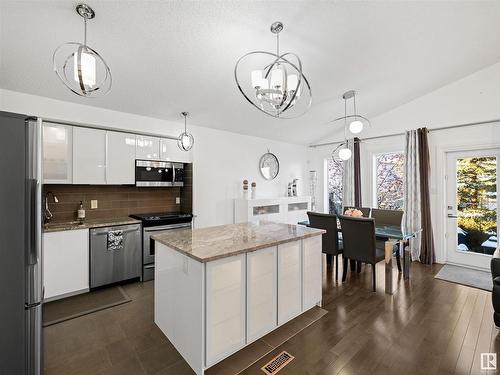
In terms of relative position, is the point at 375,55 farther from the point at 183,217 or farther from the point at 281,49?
the point at 183,217

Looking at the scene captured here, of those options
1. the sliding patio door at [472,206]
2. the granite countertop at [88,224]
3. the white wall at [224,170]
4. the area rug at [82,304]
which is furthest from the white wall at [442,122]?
the area rug at [82,304]

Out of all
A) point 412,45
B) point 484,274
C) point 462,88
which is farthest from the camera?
point 462,88

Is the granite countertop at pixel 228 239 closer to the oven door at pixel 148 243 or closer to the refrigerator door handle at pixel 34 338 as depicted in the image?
the refrigerator door handle at pixel 34 338

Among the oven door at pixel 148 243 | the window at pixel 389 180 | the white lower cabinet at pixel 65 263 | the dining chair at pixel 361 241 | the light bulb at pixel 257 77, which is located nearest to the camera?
the light bulb at pixel 257 77

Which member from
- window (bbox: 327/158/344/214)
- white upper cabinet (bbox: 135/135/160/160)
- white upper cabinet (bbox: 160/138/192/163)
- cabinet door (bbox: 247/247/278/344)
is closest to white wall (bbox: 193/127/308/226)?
white upper cabinet (bbox: 160/138/192/163)

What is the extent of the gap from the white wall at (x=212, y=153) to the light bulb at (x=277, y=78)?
8.64ft

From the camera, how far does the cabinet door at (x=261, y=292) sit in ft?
6.57

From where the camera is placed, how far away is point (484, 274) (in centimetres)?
374

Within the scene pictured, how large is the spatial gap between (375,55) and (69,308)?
15.8 feet

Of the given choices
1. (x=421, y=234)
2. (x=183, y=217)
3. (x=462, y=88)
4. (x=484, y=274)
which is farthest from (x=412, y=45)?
(x=183, y=217)

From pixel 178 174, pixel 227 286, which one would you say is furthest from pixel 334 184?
pixel 227 286

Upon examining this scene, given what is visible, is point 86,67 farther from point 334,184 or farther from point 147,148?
point 334,184

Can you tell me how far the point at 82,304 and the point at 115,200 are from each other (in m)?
1.54

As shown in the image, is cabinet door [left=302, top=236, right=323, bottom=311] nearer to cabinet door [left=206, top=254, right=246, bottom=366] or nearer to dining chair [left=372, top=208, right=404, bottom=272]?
cabinet door [left=206, top=254, right=246, bottom=366]
